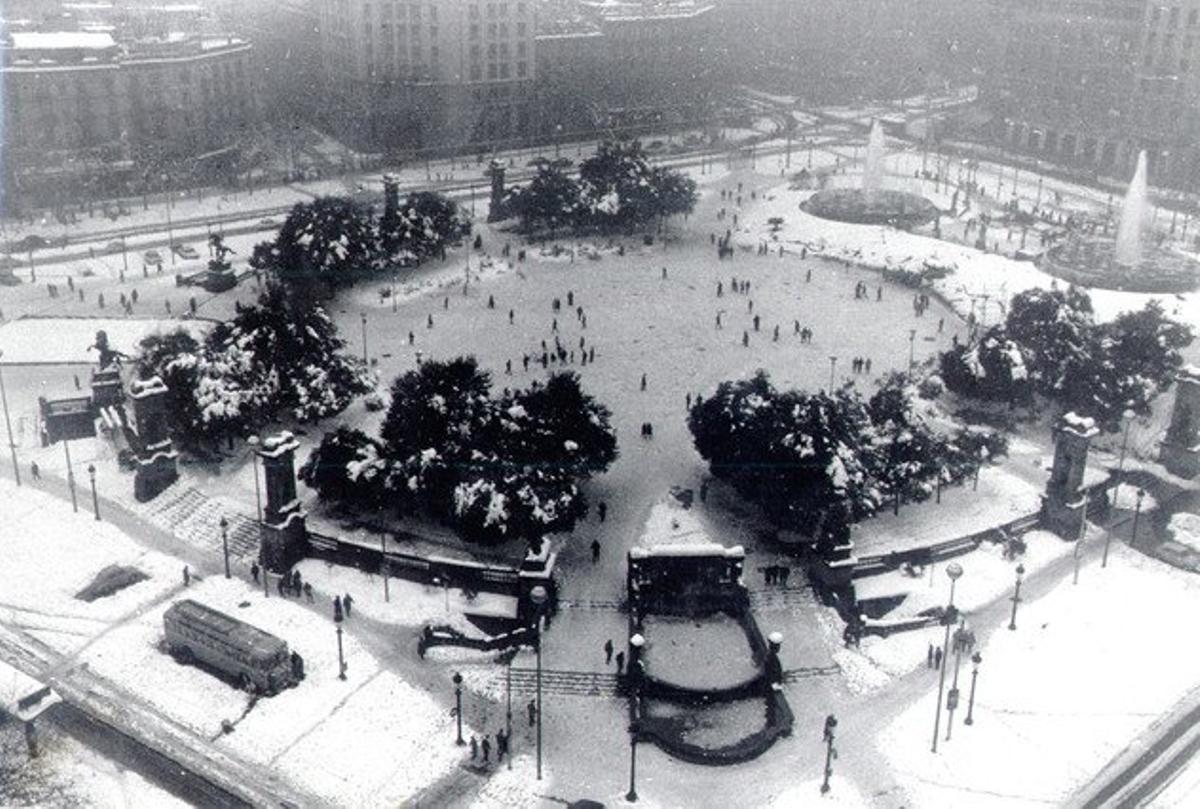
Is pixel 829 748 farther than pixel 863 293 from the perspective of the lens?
No

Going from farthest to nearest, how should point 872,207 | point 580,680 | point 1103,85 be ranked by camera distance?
point 1103,85 < point 872,207 < point 580,680

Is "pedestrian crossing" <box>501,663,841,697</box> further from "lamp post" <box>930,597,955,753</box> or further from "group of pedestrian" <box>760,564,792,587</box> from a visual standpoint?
"group of pedestrian" <box>760,564,792,587</box>

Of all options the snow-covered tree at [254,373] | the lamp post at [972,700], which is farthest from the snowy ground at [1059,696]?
the snow-covered tree at [254,373]

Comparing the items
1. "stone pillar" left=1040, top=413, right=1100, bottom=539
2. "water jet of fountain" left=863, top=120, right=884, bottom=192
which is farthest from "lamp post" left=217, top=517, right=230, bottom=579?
"water jet of fountain" left=863, top=120, right=884, bottom=192

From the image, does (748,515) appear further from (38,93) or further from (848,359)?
(38,93)

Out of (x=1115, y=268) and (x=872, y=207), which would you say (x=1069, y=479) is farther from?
(x=872, y=207)

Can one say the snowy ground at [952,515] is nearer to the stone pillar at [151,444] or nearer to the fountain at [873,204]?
the stone pillar at [151,444]

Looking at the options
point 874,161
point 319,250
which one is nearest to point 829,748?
point 319,250
